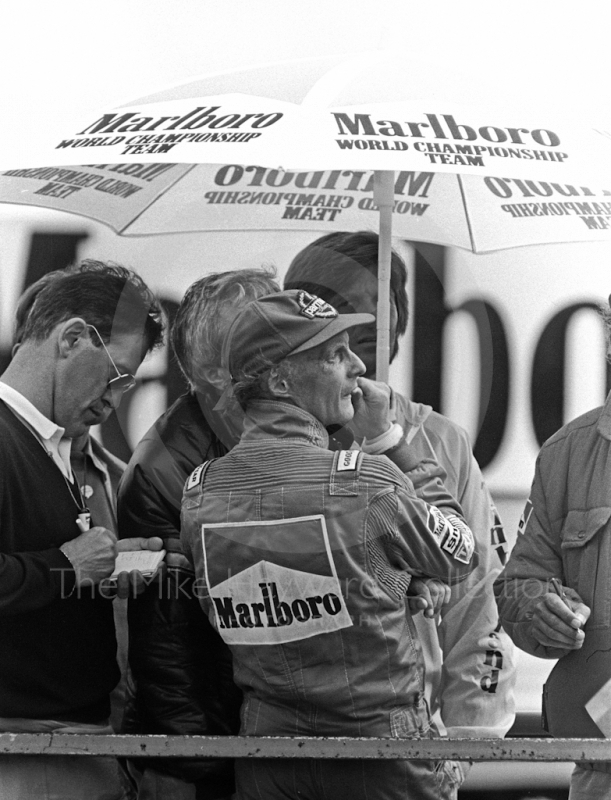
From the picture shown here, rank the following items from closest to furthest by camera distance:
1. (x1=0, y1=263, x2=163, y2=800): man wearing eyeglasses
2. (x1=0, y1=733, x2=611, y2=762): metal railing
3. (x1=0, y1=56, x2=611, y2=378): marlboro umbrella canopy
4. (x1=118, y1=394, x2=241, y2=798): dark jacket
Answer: (x1=0, y1=56, x2=611, y2=378): marlboro umbrella canopy < (x1=0, y1=733, x2=611, y2=762): metal railing < (x1=0, y1=263, x2=163, y2=800): man wearing eyeglasses < (x1=118, y1=394, x2=241, y2=798): dark jacket

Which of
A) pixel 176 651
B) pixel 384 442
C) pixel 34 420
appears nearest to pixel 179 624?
pixel 176 651

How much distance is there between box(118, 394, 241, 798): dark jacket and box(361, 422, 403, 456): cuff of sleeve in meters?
0.43

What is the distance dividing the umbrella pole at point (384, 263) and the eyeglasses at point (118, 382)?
0.63 metres

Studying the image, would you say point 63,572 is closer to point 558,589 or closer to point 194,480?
point 194,480

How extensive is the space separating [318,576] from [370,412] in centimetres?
40

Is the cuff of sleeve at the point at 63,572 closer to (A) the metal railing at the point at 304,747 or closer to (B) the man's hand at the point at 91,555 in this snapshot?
(B) the man's hand at the point at 91,555

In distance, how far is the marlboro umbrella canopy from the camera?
7.04 ft

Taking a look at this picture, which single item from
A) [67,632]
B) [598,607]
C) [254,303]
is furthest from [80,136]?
[598,607]

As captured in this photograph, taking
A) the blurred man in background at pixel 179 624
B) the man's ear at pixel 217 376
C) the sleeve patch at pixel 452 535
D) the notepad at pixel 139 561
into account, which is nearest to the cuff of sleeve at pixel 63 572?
the notepad at pixel 139 561

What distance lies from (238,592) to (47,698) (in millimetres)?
591

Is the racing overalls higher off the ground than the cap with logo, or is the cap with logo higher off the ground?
the cap with logo

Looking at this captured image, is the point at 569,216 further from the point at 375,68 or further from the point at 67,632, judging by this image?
the point at 67,632

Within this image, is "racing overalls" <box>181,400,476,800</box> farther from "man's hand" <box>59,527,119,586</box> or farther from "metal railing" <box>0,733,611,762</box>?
"man's hand" <box>59,527,119,586</box>

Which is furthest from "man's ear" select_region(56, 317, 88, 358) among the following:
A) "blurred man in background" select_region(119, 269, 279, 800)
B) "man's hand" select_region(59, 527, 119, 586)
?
"man's hand" select_region(59, 527, 119, 586)
